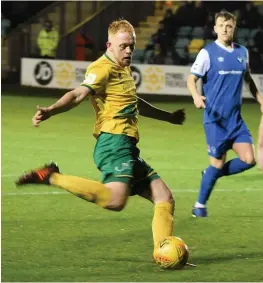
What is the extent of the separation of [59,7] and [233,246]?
22.0 metres

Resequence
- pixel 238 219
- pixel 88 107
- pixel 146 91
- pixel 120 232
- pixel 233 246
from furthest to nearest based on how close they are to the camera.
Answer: pixel 146 91
pixel 88 107
pixel 238 219
pixel 120 232
pixel 233 246

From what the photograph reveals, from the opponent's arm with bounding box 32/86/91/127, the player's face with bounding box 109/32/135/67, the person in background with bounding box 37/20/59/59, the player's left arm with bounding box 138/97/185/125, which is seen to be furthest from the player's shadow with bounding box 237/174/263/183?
the person in background with bounding box 37/20/59/59

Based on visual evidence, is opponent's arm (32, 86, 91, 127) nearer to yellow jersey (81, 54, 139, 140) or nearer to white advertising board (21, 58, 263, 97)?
yellow jersey (81, 54, 139, 140)

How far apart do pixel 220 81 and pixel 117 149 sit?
235 cm

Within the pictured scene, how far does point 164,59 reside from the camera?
969 inches

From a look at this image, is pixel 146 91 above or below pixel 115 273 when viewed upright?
below

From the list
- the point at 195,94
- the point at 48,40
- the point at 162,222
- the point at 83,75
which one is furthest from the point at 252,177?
the point at 48,40

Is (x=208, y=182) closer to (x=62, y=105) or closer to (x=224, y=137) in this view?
(x=224, y=137)

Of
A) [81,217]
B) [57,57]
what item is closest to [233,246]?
[81,217]

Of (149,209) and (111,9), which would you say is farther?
(111,9)

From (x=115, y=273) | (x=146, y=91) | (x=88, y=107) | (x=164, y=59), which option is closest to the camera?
(x=115, y=273)

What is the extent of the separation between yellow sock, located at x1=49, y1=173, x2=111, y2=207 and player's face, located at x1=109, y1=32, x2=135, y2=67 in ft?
3.08

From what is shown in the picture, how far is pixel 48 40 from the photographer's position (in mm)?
26469

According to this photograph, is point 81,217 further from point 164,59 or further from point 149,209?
point 164,59
